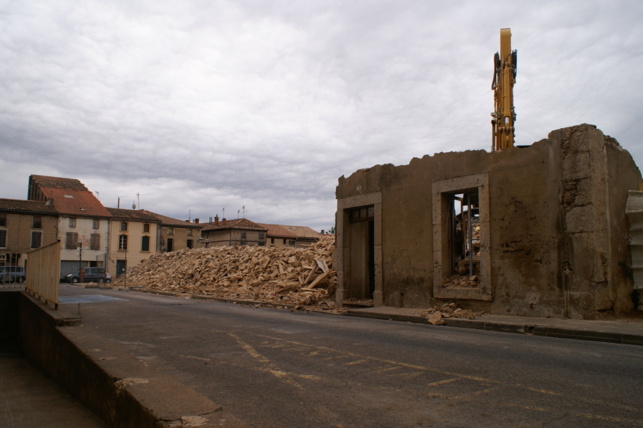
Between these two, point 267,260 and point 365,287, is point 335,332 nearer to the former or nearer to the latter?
point 365,287

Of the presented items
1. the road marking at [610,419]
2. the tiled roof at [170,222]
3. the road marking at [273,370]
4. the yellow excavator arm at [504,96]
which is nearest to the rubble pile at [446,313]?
the road marking at [273,370]

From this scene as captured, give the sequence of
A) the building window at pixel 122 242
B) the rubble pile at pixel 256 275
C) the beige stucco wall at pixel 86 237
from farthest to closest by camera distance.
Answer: the building window at pixel 122 242 → the beige stucco wall at pixel 86 237 → the rubble pile at pixel 256 275

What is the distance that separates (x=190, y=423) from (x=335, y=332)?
23.8 feet

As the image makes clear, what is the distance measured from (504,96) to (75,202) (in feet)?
190

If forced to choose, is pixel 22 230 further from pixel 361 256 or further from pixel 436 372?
pixel 436 372

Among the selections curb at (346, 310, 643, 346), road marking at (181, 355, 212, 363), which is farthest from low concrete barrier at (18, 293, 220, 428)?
curb at (346, 310, 643, 346)

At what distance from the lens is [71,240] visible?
56.2m

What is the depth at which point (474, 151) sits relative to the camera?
13516mm

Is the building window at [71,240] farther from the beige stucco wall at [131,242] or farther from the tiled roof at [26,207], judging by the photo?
the beige stucco wall at [131,242]

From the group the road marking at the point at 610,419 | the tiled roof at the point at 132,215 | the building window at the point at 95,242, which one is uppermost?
the tiled roof at the point at 132,215

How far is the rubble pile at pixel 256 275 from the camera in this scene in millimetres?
19969

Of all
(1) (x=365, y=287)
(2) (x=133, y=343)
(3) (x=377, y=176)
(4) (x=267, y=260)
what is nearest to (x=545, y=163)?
(3) (x=377, y=176)

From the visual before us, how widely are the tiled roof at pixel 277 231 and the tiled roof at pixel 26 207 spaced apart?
2945cm

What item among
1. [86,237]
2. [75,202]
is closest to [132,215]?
[75,202]
